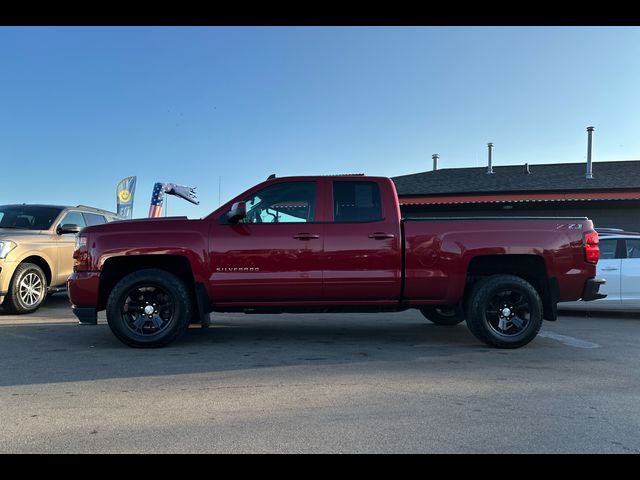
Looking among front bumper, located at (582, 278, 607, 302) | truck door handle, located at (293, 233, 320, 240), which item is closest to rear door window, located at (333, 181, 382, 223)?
truck door handle, located at (293, 233, 320, 240)

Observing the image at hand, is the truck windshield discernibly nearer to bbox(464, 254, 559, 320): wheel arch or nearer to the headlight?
the headlight

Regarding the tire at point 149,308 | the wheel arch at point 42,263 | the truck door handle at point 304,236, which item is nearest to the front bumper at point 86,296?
the tire at point 149,308

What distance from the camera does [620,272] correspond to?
7816mm

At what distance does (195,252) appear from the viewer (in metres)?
5.27

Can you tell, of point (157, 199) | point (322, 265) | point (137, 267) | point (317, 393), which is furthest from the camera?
point (157, 199)

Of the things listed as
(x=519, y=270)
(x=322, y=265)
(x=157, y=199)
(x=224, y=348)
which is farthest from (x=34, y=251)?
(x=157, y=199)

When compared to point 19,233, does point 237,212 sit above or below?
above

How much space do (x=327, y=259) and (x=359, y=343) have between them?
4.07 feet

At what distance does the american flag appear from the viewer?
1791 centimetres

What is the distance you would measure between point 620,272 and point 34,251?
10381mm

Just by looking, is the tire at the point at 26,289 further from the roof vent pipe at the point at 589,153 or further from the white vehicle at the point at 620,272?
the roof vent pipe at the point at 589,153

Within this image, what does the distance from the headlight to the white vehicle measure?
10.2 m

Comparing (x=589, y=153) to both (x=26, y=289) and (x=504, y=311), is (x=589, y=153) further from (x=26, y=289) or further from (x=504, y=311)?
(x=26, y=289)
